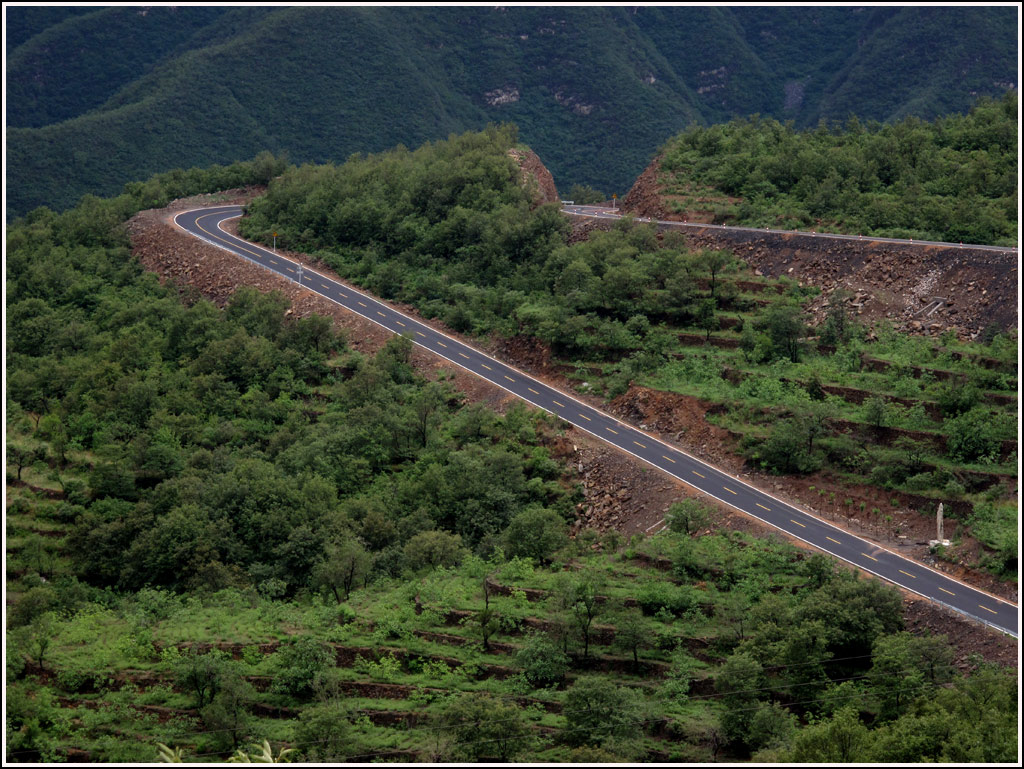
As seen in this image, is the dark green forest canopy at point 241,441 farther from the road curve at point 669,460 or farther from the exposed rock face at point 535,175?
the exposed rock face at point 535,175

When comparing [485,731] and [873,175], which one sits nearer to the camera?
[485,731]

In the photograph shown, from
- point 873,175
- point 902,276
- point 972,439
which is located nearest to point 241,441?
point 902,276

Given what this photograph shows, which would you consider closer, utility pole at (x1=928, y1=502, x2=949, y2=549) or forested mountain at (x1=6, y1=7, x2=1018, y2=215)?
utility pole at (x1=928, y1=502, x2=949, y2=549)

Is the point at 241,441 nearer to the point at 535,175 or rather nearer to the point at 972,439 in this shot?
the point at 535,175

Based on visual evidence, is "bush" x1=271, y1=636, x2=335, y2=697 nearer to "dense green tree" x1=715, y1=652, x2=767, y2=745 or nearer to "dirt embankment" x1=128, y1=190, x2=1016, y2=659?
"dense green tree" x1=715, y1=652, x2=767, y2=745

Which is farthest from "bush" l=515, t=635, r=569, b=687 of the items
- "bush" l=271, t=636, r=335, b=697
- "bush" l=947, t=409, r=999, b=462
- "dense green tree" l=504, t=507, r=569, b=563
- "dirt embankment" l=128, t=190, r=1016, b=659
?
"bush" l=947, t=409, r=999, b=462

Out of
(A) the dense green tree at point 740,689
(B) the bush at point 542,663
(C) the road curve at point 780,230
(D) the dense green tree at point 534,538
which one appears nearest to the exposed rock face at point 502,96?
(C) the road curve at point 780,230
